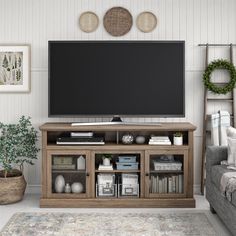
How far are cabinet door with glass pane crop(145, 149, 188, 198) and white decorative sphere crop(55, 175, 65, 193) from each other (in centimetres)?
89

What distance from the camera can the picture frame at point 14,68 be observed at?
4.79m

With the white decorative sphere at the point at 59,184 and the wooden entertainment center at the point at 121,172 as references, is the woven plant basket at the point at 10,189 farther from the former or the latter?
the white decorative sphere at the point at 59,184

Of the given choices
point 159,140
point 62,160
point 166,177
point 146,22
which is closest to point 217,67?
point 146,22

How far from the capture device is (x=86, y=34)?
4.80 meters

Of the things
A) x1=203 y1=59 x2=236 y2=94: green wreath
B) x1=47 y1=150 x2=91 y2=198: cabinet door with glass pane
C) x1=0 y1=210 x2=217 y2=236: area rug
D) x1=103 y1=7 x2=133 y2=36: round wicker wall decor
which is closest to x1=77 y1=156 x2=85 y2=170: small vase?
x1=47 y1=150 x2=91 y2=198: cabinet door with glass pane

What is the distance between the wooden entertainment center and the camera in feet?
14.1

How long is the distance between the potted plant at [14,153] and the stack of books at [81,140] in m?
0.47

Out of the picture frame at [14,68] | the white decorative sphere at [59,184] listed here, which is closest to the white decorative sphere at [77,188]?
the white decorative sphere at [59,184]

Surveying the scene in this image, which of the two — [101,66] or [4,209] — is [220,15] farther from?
[4,209]

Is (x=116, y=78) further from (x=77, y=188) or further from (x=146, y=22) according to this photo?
(x=77, y=188)

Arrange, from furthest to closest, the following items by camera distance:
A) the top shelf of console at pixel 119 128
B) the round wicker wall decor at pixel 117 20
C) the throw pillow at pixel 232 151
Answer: the round wicker wall decor at pixel 117 20 < the top shelf of console at pixel 119 128 < the throw pillow at pixel 232 151

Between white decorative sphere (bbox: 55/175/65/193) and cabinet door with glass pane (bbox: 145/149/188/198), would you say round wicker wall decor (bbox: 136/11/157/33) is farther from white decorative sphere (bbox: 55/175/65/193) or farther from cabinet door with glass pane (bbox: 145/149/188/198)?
white decorative sphere (bbox: 55/175/65/193)

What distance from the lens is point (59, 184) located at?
4395 millimetres

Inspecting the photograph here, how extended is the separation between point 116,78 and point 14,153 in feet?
4.55
